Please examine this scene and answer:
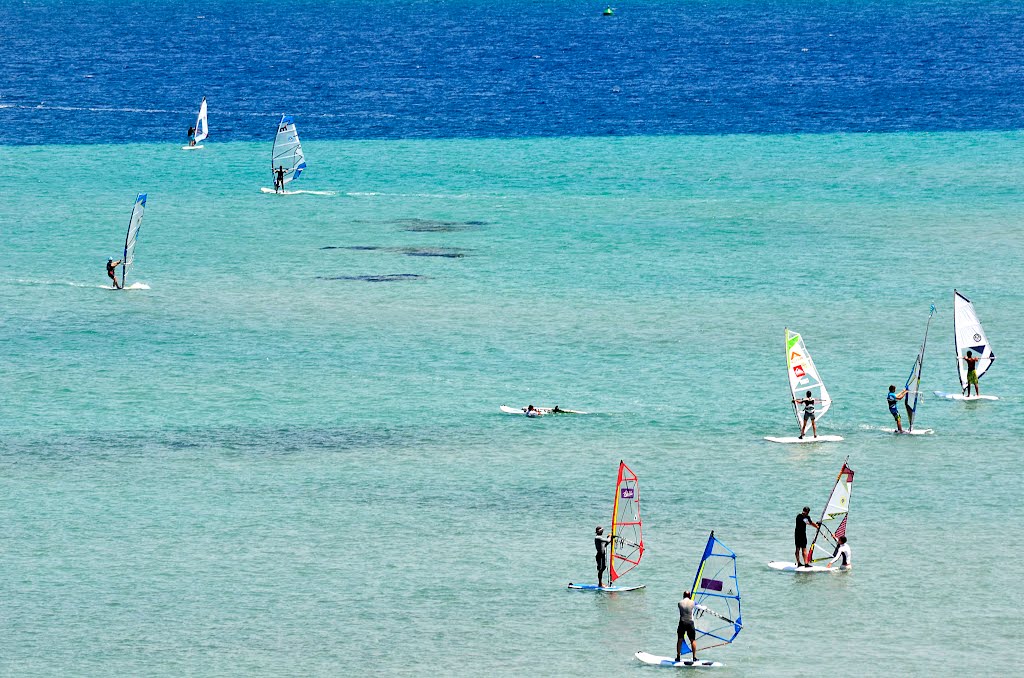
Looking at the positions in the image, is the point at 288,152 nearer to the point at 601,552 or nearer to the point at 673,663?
the point at 601,552

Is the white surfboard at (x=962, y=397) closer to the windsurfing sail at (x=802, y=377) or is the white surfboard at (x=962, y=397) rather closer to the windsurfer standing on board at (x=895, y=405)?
the windsurfer standing on board at (x=895, y=405)

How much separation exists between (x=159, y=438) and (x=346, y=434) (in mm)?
8092

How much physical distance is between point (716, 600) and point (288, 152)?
98647mm

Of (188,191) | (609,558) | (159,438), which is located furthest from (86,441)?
(188,191)

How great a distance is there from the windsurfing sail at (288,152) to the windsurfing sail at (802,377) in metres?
69.7

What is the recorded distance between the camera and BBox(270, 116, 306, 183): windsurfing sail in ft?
438

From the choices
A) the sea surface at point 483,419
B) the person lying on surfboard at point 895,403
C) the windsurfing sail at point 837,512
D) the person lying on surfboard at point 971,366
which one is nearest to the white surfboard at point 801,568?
the windsurfing sail at point 837,512

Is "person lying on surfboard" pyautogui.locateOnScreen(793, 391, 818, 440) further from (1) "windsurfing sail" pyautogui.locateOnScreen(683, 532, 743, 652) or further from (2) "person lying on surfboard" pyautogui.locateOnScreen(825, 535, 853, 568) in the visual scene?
(1) "windsurfing sail" pyautogui.locateOnScreen(683, 532, 743, 652)

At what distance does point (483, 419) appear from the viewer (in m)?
75.1

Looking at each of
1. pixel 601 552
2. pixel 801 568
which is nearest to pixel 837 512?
pixel 801 568

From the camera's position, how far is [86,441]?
7262 centimetres

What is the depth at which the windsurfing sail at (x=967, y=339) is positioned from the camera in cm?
7456

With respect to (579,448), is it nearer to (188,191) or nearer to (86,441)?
(86,441)

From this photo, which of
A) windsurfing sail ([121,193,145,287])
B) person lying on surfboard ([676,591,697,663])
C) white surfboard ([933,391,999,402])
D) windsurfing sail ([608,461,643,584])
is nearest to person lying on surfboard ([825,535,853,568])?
windsurfing sail ([608,461,643,584])
